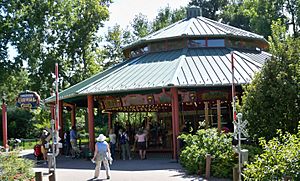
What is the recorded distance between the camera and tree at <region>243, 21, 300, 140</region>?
15.8 meters

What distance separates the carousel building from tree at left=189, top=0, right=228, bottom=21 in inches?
1414

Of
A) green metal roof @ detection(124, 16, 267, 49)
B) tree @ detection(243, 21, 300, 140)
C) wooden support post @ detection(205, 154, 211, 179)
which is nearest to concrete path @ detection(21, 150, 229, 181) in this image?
wooden support post @ detection(205, 154, 211, 179)

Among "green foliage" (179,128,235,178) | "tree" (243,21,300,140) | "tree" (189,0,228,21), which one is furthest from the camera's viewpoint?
"tree" (189,0,228,21)

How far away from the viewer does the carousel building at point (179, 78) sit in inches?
834

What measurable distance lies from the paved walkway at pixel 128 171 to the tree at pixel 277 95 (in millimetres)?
3304

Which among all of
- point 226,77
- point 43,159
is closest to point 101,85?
point 43,159

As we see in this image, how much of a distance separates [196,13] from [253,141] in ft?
54.7

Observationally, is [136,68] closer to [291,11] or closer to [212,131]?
[212,131]

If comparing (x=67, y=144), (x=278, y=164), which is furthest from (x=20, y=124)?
(x=278, y=164)

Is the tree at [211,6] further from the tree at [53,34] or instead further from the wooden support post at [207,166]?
the wooden support post at [207,166]

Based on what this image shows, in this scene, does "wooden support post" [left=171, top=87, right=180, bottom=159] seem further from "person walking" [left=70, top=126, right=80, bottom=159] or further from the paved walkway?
"person walking" [left=70, top=126, right=80, bottom=159]

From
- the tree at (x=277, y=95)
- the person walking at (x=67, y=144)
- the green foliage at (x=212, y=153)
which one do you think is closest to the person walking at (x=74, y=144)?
the person walking at (x=67, y=144)

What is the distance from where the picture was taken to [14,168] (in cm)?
1277

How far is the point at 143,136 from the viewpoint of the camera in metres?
21.8
